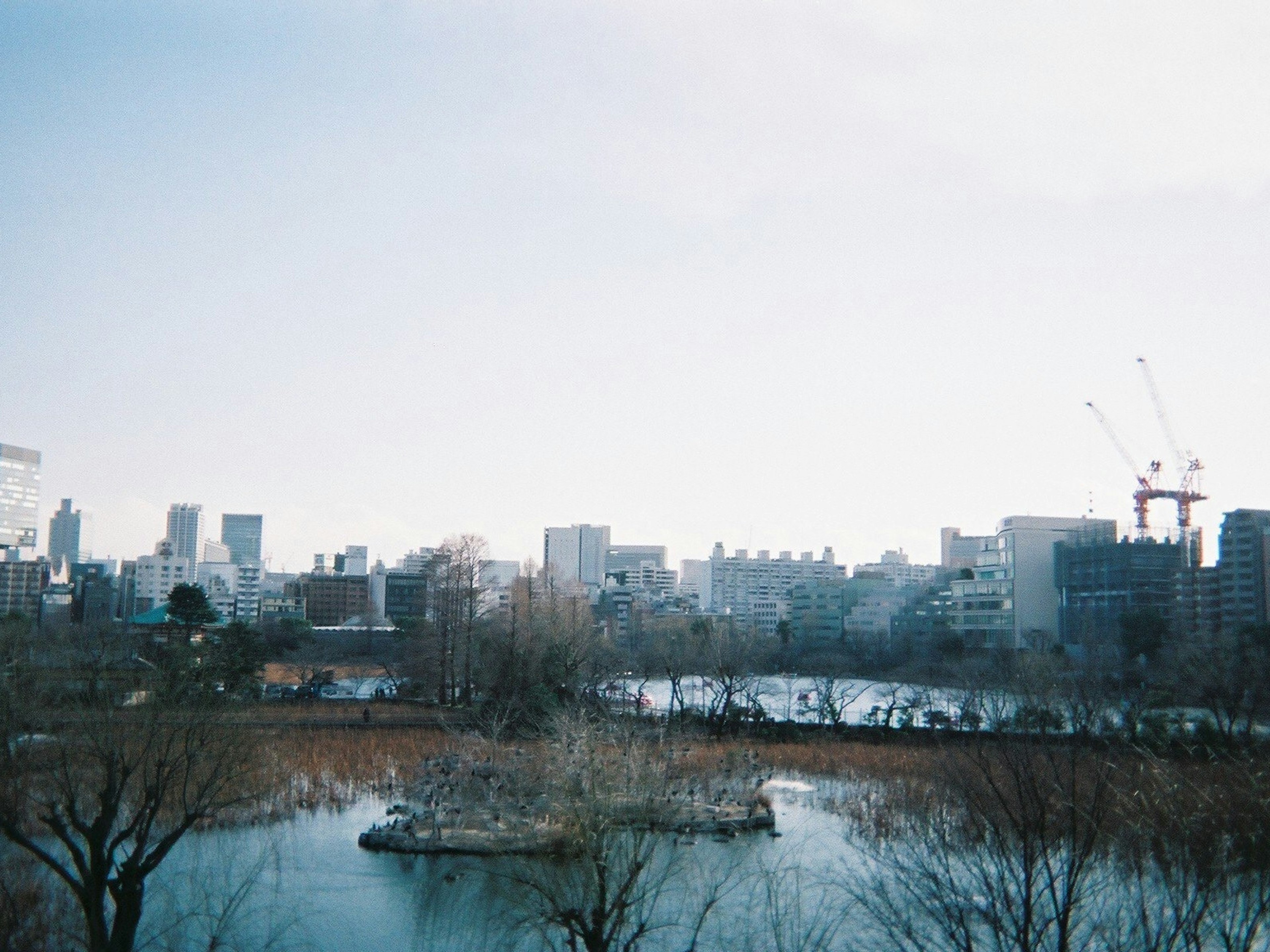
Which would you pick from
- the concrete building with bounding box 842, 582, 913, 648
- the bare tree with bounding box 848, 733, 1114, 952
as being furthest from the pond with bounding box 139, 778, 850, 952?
the concrete building with bounding box 842, 582, 913, 648

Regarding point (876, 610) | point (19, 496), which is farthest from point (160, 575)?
point (876, 610)

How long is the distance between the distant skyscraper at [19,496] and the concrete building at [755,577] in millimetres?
76618

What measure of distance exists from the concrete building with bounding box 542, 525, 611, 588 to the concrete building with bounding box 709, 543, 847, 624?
3743cm

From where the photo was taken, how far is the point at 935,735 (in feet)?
92.7

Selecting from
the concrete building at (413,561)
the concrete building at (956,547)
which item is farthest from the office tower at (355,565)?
the concrete building at (956,547)

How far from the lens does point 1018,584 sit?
2739 inches

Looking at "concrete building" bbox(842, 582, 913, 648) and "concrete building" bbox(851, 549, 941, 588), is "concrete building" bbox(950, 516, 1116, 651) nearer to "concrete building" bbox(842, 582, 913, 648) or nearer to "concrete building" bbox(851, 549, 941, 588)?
"concrete building" bbox(842, 582, 913, 648)

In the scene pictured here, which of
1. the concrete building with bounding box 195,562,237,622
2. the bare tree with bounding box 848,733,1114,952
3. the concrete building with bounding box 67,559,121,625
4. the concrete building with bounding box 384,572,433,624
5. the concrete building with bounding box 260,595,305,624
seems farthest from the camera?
the concrete building with bounding box 195,562,237,622

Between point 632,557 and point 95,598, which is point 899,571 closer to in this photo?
point 632,557

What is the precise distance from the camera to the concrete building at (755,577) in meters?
143

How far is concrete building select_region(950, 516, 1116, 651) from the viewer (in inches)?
2709

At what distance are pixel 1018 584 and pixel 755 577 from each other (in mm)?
80206

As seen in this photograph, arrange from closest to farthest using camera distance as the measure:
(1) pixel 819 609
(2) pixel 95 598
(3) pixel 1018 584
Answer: (3) pixel 1018 584 → (2) pixel 95 598 → (1) pixel 819 609

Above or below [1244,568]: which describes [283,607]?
below
